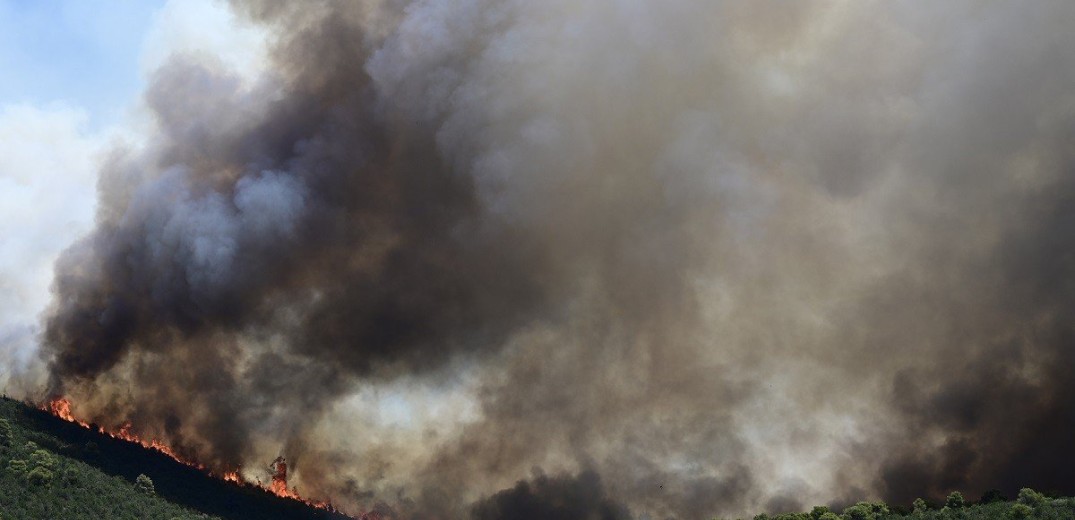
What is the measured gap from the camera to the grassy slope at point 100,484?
74.8 metres

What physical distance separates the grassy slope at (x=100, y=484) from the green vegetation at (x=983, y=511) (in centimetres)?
6573

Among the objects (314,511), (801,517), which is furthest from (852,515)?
(314,511)

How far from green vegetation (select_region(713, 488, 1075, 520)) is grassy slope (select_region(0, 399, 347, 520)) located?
216ft

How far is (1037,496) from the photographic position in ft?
250

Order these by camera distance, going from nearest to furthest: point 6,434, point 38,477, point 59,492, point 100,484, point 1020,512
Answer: point 1020,512 → point 38,477 → point 59,492 → point 100,484 → point 6,434

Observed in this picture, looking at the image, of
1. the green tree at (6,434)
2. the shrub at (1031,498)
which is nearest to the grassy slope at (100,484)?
the green tree at (6,434)

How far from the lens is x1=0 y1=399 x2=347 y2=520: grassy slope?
74.8 m

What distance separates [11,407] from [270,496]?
1345 inches

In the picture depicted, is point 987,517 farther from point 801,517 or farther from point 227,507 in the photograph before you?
point 227,507

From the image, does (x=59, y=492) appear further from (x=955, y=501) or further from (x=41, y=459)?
(x=955, y=501)

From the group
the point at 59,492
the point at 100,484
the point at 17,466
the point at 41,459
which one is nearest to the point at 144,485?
the point at 100,484

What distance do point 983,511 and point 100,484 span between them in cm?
8035

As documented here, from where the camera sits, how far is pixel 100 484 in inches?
3275

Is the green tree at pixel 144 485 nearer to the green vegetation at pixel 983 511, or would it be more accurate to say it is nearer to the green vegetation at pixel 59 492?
the green vegetation at pixel 59 492
